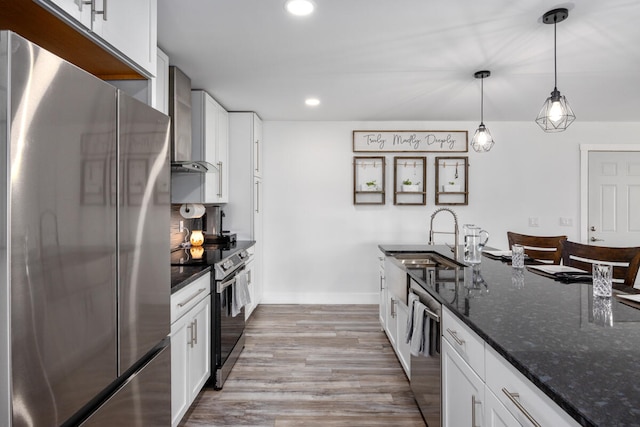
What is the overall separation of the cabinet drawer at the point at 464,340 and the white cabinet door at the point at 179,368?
1.33 metres

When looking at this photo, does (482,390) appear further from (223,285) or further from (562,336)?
(223,285)

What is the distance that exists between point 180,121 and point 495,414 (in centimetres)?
276

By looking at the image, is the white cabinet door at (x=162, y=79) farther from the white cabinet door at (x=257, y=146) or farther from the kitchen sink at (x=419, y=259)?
the kitchen sink at (x=419, y=259)

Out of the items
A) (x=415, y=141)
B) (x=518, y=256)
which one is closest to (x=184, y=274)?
(x=518, y=256)

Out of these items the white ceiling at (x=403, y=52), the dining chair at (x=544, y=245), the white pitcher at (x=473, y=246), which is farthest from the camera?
the dining chair at (x=544, y=245)

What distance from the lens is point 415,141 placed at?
475 cm

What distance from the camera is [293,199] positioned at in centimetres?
478

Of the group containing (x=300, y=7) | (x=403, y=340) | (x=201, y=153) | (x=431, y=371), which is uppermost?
(x=300, y=7)

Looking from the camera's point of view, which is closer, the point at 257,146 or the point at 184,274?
the point at 184,274

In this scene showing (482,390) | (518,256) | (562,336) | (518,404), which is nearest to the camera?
(518,404)

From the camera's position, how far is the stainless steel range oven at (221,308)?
2547 mm

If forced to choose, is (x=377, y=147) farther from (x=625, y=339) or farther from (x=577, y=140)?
(x=625, y=339)

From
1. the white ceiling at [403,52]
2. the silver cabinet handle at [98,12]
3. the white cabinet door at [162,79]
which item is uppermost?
the white ceiling at [403,52]

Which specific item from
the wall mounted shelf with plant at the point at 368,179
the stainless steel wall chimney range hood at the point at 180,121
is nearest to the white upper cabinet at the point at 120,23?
the stainless steel wall chimney range hood at the point at 180,121
